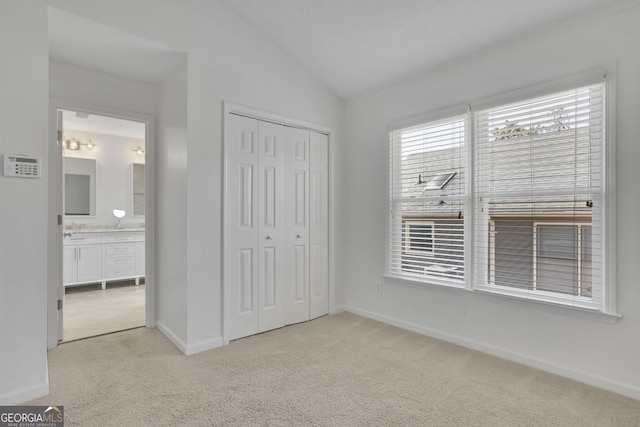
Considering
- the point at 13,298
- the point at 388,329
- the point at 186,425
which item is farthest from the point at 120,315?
the point at 388,329

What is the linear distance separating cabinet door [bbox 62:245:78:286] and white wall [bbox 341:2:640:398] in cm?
383

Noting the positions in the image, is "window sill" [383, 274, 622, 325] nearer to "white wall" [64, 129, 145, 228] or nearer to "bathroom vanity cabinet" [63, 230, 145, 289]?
"bathroom vanity cabinet" [63, 230, 145, 289]

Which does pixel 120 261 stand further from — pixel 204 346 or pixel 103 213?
pixel 204 346

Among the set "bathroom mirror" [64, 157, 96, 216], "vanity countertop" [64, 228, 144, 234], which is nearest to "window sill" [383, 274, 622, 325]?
"vanity countertop" [64, 228, 144, 234]

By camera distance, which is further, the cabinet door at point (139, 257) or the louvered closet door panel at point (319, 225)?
the cabinet door at point (139, 257)

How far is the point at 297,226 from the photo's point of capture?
358cm

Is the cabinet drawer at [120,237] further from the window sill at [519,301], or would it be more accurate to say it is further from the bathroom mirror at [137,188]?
the window sill at [519,301]

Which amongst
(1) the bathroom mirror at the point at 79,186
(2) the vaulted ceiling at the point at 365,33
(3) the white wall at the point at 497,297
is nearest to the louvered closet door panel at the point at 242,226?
(2) the vaulted ceiling at the point at 365,33

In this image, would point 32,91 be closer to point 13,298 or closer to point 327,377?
point 13,298

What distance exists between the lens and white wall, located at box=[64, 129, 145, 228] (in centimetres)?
536

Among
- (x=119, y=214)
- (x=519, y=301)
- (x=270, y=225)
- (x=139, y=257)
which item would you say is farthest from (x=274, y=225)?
(x=119, y=214)

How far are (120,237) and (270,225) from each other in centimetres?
316

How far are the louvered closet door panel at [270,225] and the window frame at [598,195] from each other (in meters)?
1.49

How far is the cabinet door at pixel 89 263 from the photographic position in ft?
15.8
